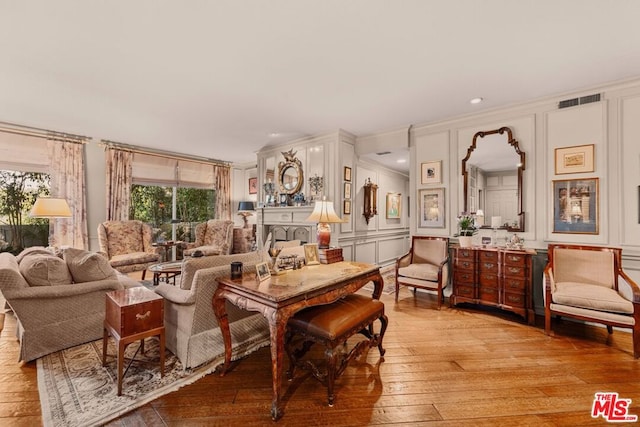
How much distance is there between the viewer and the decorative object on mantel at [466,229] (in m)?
3.81

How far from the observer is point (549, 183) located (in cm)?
354

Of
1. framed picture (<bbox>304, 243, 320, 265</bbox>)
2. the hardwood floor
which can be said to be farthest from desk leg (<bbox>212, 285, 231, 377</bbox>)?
framed picture (<bbox>304, 243, 320, 265</bbox>)

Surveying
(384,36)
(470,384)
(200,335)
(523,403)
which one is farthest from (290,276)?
(384,36)

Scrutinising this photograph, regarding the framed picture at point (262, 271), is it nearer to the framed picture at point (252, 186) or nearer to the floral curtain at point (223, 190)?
A: the floral curtain at point (223, 190)

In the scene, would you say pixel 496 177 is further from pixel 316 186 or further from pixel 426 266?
pixel 316 186

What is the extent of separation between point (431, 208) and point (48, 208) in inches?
222

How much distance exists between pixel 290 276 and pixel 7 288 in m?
2.23

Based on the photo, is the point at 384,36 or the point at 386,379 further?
the point at 384,36

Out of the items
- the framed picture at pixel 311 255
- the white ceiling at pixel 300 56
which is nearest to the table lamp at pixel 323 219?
the framed picture at pixel 311 255

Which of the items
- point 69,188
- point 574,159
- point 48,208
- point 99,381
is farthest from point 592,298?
point 69,188

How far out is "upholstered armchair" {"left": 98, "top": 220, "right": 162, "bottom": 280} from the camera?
16.0ft

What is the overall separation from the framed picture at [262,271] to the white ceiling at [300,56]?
188cm

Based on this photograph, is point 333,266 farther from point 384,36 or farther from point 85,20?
point 85,20

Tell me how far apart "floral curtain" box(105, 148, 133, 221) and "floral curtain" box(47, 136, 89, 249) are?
40 cm
